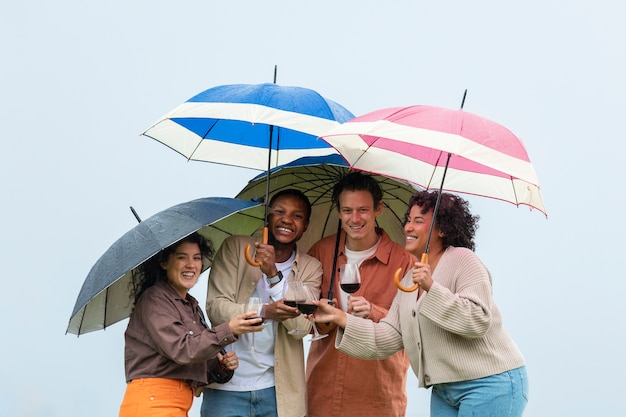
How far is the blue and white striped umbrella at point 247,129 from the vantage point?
5348 millimetres

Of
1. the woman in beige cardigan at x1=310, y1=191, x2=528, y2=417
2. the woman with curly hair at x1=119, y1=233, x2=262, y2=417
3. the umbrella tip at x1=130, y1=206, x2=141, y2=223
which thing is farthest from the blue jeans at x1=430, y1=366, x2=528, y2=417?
the umbrella tip at x1=130, y1=206, x2=141, y2=223

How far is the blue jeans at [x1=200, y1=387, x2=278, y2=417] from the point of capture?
5.14 meters

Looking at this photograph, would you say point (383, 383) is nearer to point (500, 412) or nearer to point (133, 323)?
point (500, 412)

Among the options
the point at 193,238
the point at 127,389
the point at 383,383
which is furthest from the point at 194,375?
the point at 383,383

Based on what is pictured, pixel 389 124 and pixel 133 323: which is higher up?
pixel 389 124

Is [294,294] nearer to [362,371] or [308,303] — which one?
[308,303]

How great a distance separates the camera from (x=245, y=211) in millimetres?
5805

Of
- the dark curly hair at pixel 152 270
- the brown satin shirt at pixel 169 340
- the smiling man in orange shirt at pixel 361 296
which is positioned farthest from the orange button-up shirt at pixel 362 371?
the dark curly hair at pixel 152 270

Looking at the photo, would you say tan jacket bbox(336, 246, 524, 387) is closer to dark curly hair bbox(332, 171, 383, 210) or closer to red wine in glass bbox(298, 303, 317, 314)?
red wine in glass bbox(298, 303, 317, 314)

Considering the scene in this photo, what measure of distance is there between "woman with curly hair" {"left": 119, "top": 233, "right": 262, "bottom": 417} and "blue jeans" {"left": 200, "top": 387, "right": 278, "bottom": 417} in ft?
0.34

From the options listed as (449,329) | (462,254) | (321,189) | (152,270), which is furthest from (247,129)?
(449,329)

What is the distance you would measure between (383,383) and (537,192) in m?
1.37

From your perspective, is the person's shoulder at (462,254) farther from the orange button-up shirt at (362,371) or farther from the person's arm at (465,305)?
the orange button-up shirt at (362,371)

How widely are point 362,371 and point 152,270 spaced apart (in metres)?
1.31
